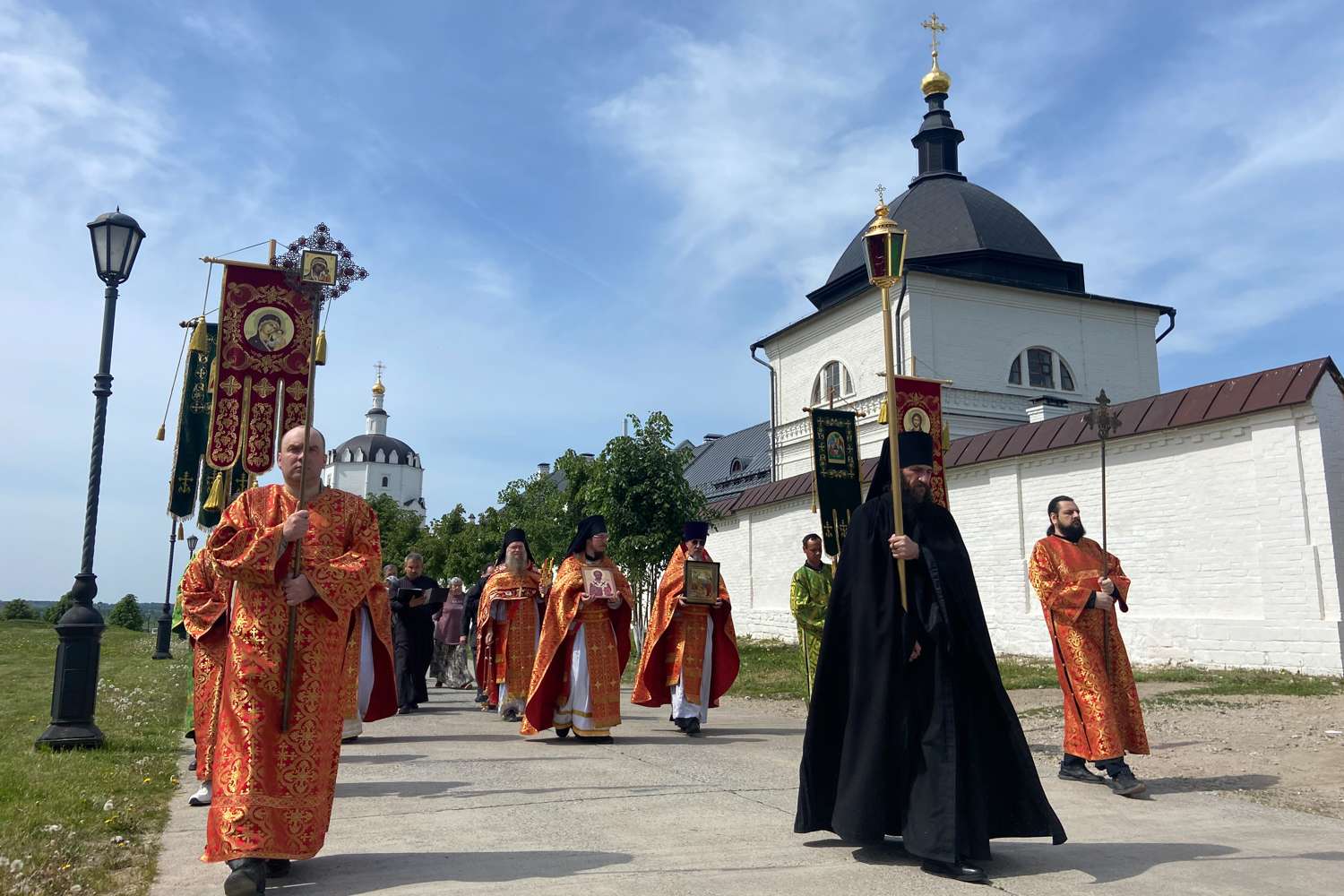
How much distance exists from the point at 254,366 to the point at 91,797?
4655mm

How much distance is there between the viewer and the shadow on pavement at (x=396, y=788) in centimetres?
639

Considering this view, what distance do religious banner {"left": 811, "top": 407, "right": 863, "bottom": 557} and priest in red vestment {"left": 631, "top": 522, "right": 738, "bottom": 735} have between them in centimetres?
351

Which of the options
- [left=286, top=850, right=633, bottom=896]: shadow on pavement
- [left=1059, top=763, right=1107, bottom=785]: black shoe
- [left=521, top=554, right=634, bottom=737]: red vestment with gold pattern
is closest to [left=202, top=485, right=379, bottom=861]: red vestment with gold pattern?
[left=286, top=850, right=633, bottom=896]: shadow on pavement

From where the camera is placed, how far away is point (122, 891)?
402 cm

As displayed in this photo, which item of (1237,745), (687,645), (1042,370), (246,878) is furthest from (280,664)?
(1042,370)

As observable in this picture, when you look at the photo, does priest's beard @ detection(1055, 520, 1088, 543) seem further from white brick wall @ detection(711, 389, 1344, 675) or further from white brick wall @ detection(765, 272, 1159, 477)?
white brick wall @ detection(765, 272, 1159, 477)

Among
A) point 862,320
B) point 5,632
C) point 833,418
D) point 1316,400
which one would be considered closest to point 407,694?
point 833,418

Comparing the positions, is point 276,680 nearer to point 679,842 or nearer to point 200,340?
point 679,842

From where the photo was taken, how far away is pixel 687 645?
10.0m

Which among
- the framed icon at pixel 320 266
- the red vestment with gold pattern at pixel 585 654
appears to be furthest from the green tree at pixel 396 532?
the framed icon at pixel 320 266

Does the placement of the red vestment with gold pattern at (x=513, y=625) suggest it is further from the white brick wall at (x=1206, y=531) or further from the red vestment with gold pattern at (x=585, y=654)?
the white brick wall at (x=1206, y=531)

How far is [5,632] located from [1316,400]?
3408cm

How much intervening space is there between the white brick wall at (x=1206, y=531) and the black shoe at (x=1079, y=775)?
745cm

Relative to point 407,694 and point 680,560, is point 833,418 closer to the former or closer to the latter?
point 680,560
